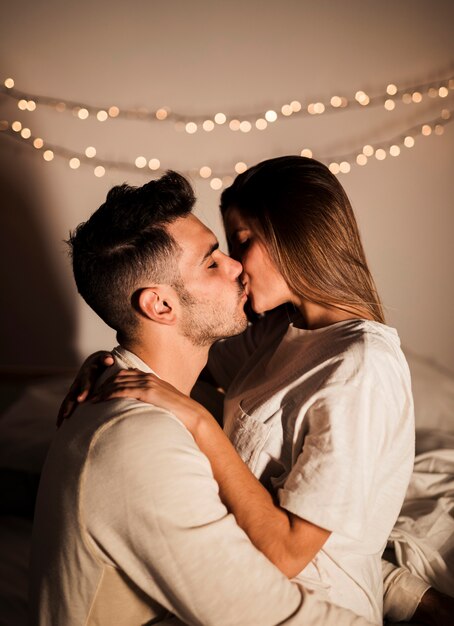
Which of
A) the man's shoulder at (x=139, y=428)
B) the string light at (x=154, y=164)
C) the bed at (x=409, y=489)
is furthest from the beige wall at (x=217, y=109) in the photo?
the man's shoulder at (x=139, y=428)

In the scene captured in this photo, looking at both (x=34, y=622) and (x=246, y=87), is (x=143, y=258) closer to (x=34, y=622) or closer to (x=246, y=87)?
(x=34, y=622)

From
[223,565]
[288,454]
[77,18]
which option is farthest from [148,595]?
[77,18]

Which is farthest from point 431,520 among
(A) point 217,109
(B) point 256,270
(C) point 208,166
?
(A) point 217,109

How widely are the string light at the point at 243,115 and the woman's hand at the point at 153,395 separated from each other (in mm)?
1308

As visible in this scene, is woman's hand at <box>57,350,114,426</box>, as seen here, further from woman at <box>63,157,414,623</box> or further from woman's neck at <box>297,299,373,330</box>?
woman's neck at <box>297,299,373,330</box>

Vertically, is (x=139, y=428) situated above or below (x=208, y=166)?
below

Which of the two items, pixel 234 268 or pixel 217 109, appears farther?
pixel 217 109

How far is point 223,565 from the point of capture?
978mm

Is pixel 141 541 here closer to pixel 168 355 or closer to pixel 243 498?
pixel 243 498

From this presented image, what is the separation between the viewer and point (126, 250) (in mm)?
1315

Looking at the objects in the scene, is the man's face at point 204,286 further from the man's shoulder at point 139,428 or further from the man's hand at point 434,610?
the man's hand at point 434,610

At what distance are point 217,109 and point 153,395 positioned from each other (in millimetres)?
1422

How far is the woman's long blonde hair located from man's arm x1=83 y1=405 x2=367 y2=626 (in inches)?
21.0

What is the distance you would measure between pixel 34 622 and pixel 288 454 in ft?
1.81
